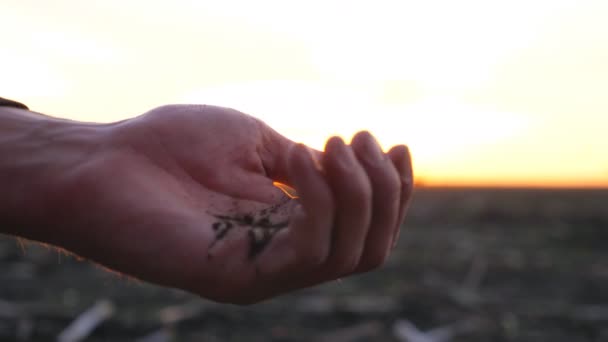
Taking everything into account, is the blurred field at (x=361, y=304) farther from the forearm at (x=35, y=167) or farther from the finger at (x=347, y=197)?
the finger at (x=347, y=197)

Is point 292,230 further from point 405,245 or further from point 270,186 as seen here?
point 405,245

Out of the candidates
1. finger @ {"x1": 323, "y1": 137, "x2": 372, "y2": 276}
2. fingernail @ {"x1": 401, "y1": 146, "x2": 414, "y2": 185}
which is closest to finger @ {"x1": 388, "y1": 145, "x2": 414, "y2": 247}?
fingernail @ {"x1": 401, "y1": 146, "x2": 414, "y2": 185}

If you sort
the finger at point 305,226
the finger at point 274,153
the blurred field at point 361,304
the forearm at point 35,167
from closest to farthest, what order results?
the finger at point 305,226 → the forearm at point 35,167 → the finger at point 274,153 → the blurred field at point 361,304

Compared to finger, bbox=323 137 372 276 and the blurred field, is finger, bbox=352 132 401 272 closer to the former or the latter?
finger, bbox=323 137 372 276

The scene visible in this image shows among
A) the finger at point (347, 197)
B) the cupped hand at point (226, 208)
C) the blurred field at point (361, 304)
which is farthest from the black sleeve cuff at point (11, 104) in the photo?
the blurred field at point (361, 304)

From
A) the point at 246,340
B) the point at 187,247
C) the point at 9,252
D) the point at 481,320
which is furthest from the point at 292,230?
the point at 9,252

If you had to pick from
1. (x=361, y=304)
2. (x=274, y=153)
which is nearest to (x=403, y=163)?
(x=274, y=153)
